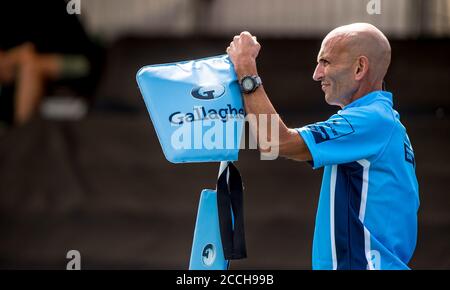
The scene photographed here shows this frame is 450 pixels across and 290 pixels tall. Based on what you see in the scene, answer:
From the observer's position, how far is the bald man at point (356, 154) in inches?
82.4

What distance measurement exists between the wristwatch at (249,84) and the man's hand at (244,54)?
18 mm

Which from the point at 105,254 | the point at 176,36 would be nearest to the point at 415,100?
the point at 176,36

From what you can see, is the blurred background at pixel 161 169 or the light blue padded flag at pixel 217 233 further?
the blurred background at pixel 161 169

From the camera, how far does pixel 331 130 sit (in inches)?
82.7

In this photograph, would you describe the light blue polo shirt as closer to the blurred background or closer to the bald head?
the bald head

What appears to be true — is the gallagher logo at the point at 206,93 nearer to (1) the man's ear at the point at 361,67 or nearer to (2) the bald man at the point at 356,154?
(2) the bald man at the point at 356,154

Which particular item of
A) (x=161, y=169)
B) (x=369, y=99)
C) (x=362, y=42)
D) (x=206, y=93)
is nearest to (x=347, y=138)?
(x=369, y=99)

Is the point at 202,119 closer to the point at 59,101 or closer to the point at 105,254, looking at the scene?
the point at 105,254

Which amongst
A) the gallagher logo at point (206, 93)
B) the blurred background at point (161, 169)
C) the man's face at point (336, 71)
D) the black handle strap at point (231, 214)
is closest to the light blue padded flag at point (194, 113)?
the gallagher logo at point (206, 93)

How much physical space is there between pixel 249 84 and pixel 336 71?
249 mm

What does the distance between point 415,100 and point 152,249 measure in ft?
5.32

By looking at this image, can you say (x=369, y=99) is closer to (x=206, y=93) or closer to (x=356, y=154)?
(x=356, y=154)

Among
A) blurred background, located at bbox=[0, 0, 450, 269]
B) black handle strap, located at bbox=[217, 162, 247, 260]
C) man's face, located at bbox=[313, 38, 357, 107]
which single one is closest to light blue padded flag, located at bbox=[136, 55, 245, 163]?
black handle strap, located at bbox=[217, 162, 247, 260]
